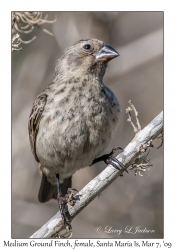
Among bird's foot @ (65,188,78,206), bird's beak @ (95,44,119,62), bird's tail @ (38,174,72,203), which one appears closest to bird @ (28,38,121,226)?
bird's beak @ (95,44,119,62)

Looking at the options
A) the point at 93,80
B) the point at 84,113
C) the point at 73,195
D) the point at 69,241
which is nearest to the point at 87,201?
the point at 73,195

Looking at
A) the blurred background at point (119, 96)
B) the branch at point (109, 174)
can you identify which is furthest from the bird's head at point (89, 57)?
the blurred background at point (119, 96)

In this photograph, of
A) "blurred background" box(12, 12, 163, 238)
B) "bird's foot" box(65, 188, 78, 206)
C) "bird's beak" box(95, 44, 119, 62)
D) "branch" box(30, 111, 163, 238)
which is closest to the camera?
"branch" box(30, 111, 163, 238)

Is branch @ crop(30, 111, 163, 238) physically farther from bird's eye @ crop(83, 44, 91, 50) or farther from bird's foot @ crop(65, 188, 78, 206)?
bird's eye @ crop(83, 44, 91, 50)

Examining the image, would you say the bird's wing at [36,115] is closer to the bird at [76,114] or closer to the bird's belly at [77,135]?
the bird at [76,114]

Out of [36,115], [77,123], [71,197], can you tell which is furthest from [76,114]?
[71,197]

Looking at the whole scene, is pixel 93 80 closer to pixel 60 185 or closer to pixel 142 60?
pixel 60 185

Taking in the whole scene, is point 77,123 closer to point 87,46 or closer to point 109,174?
point 109,174

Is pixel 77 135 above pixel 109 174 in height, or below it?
above
